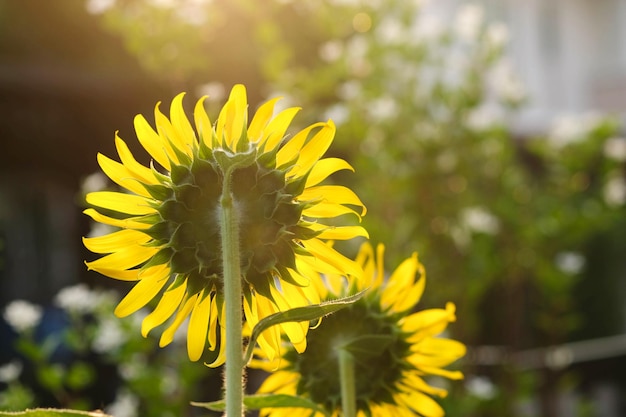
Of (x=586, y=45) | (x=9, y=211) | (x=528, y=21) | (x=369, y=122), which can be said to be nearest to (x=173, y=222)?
(x=369, y=122)

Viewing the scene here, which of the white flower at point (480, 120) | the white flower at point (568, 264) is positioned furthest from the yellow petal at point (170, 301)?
the white flower at point (568, 264)

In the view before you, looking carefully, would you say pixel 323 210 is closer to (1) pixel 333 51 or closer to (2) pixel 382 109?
(2) pixel 382 109

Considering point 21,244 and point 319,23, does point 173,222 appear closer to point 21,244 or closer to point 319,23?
point 319,23

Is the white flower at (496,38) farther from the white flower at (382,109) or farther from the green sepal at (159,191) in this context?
the green sepal at (159,191)

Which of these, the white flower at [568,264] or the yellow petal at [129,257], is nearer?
the yellow petal at [129,257]

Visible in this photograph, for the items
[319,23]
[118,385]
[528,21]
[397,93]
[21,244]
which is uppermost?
[528,21]

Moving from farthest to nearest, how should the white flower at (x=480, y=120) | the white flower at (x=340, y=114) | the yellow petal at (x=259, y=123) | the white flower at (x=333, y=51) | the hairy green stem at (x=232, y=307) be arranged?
1. the white flower at (x=480, y=120)
2. the white flower at (x=333, y=51)
3. the white flower at (x=340, y=114)
4. the yellow petal at (x=259, y=123)
5. the hairy green stem at (x=232, y=307)

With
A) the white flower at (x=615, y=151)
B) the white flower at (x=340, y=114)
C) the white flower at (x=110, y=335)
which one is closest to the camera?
the white flower at (x=110, y=335)

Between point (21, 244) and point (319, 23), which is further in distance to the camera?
point (21, 244)
